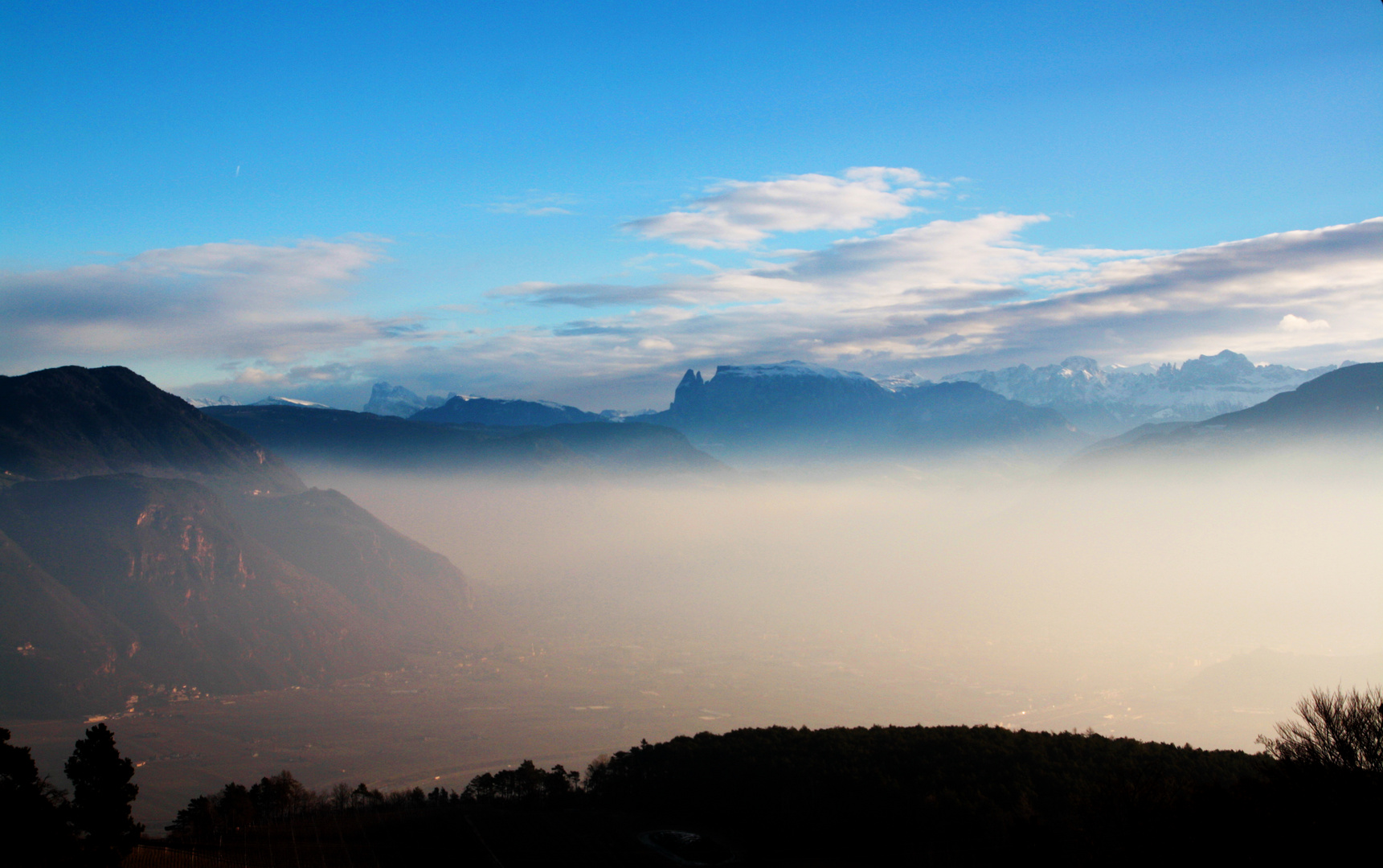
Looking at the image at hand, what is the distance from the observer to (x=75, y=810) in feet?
237

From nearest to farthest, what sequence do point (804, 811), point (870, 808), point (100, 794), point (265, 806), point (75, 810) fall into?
point (100, 794), point (75, 810), point (870, 808), point (804, 811), point (265, 806)

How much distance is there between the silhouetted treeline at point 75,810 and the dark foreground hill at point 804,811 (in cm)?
1086

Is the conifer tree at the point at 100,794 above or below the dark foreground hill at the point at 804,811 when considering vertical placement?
above

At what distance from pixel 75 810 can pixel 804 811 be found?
71513 mm

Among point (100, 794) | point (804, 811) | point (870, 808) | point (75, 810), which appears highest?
point (100, 794)

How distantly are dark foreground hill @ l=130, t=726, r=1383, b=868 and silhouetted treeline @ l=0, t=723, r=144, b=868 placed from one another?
10858mm

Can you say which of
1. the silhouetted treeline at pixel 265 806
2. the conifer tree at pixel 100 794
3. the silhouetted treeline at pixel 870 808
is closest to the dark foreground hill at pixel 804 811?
the silhouetted treeline at pixel 870 808

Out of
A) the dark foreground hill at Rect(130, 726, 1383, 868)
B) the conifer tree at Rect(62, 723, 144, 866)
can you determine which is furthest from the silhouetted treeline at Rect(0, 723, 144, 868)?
the dark foreground hill at Rect(130, 726, 1383, 868)

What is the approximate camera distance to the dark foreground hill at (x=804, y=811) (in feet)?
230

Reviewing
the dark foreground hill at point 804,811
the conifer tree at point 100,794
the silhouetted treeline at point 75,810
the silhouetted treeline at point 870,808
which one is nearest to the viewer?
the silhouetted treeline at point 870,808

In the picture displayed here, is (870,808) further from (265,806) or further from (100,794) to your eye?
(265,806)

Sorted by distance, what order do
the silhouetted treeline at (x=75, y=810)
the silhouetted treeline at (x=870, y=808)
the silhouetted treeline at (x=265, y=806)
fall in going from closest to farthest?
the silhouetted treeline at (x=870, y=808)
the silhouetted treeline at (x=75, y=810)
the silhouetted treeline at (x=265, y=806)

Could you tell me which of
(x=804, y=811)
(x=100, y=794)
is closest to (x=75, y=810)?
(x=100, y=794)

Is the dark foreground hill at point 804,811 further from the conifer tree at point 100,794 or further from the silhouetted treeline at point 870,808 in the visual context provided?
the conifer tree at point 100,794
